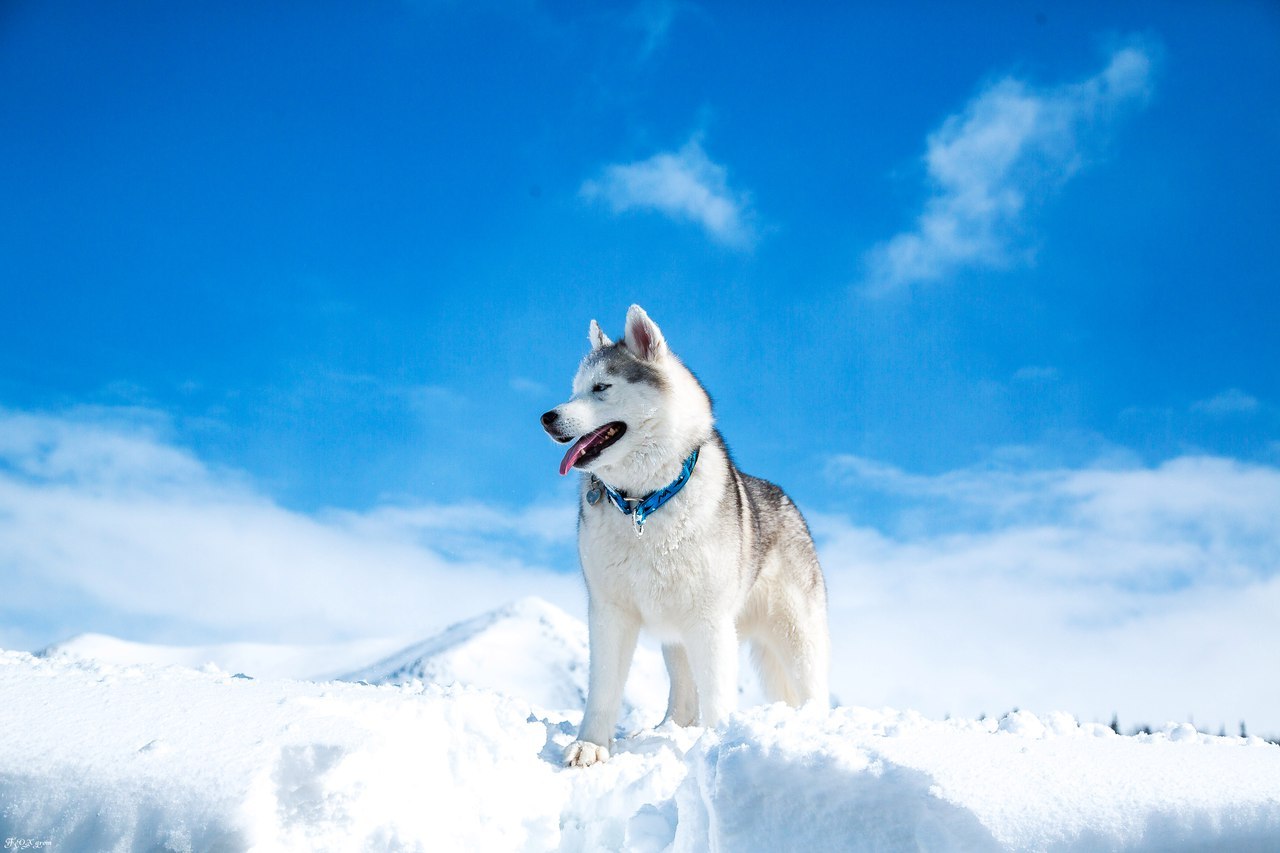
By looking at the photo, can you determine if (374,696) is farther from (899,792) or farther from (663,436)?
(899,792)

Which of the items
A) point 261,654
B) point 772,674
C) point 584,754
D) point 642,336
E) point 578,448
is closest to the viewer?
point 584,754

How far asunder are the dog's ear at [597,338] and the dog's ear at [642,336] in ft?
0.70

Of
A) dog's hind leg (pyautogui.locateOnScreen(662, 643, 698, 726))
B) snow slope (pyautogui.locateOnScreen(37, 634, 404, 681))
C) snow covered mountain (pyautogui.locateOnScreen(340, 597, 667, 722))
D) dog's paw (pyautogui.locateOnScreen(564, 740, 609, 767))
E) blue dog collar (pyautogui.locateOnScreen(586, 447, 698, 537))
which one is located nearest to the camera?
dog's paw (pyautogui.locateOnScreen(564, 740, 609, 767))

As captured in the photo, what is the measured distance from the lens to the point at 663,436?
21.5 ft

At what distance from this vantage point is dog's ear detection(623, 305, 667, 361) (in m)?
6.64

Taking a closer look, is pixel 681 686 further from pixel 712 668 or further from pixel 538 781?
pixel 538 781

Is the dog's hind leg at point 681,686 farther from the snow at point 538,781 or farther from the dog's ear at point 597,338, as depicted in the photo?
the dog's ear at point 597,338

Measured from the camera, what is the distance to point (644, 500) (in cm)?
648

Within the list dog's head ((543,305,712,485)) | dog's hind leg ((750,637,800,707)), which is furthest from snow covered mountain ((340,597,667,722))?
dog's head ((543,305,712,485))

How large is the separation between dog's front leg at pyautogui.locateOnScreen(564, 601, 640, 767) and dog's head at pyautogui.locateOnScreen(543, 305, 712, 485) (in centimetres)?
94

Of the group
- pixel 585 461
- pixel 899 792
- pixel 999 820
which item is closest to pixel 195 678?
pixel 585 461

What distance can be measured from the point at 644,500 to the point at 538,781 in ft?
6.37

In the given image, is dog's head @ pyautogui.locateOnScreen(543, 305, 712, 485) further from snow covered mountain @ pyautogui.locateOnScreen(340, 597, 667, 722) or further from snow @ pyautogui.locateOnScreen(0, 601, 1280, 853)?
snow covered mountain @ pyautogui.locateOnScreen(340, 597, 667, 722)

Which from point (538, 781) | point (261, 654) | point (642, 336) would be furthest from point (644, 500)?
point (261, 654)
